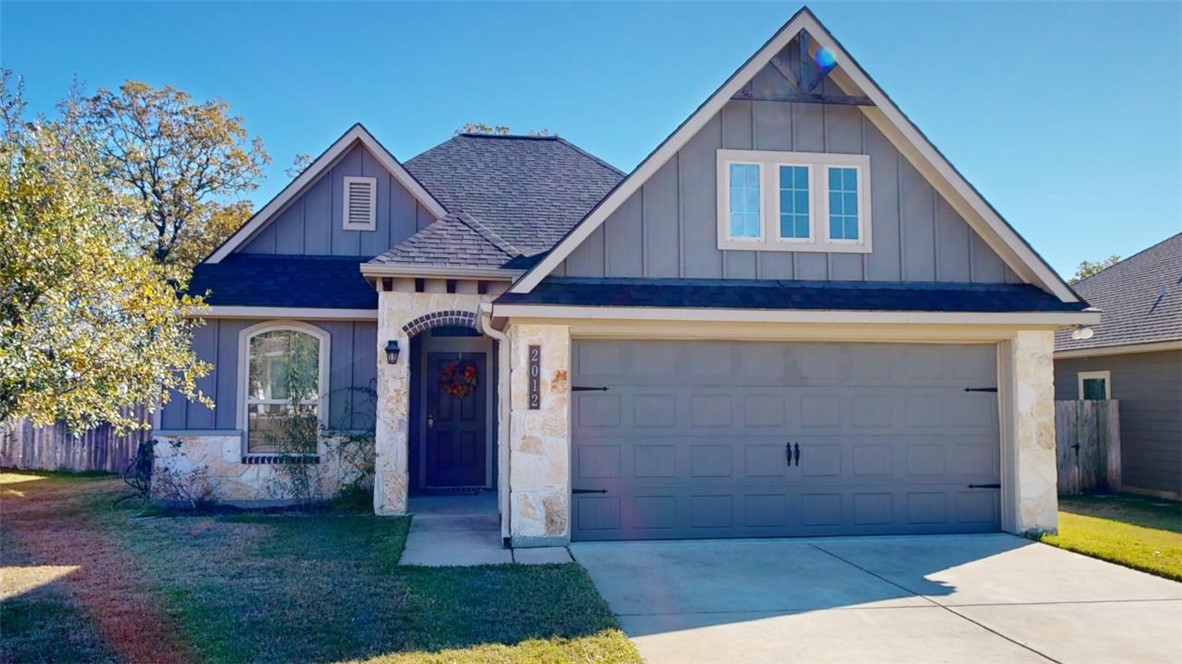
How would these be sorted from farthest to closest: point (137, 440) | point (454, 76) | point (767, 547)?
point (137, 440) < point (454, 76) < point (767, 547)

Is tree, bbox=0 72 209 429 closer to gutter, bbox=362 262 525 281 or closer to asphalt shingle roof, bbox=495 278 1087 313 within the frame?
gutter, bbox=362 262 525 281

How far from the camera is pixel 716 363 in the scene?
8867mm

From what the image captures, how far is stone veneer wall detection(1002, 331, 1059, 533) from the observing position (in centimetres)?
902

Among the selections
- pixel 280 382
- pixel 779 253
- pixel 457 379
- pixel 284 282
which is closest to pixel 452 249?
pixel 457 379

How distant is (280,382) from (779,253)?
23.4ft

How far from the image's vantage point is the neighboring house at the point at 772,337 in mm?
8500

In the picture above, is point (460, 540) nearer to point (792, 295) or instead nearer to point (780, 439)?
point (780, 439)

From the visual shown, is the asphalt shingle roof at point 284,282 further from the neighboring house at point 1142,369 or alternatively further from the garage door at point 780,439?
the neighboring house at point 1142,369

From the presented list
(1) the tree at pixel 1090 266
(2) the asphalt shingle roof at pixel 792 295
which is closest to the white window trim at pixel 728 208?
(2) the asphalt shingle roof at pixel 792 295

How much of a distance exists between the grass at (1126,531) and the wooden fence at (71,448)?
51.0ft

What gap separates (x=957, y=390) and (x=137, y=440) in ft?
47.8

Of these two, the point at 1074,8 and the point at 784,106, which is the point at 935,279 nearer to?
the point at 784,106

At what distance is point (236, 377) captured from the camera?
11.0 m

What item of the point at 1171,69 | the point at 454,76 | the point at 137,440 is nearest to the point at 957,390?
the point at 1171,69
